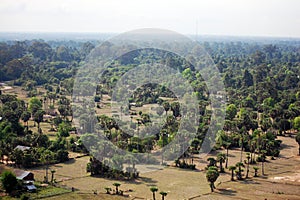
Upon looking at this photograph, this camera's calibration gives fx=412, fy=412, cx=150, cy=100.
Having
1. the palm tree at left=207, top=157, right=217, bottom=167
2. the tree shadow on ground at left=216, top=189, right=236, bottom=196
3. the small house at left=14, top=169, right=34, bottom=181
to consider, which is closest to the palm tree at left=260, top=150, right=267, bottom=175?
the palm tree at left=207, top=157, right=217, bottom=167

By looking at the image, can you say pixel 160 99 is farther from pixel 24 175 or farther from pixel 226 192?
pixel 24 175

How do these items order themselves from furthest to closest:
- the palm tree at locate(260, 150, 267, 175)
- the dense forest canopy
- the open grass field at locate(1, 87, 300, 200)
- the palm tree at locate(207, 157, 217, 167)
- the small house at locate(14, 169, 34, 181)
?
the dense forest canopy → the palm tree at locate(207, 157, 217, 167) → the palm tree at locate(260, 150, 267, 175) → the small house at locate(14, 169, 34, 181) → the open grass field at locate(1, 87, 300, 200)

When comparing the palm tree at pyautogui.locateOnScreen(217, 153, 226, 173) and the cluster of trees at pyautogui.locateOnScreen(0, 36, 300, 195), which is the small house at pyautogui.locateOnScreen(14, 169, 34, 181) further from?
the palm tree at pyautogui.locateOnScreen(217, 153, 226, 173)

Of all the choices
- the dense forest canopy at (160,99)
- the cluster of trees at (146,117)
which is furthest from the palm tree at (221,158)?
the dense forest canopy at (160,99)

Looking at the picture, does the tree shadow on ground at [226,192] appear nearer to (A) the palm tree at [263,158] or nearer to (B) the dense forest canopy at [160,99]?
(A) the palm tree at [263,158]

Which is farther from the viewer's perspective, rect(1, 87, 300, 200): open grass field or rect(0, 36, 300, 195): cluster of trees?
rect(0, 36, 300, 195): cluster of trees

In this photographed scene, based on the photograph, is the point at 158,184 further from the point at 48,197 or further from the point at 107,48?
the point at 107,48

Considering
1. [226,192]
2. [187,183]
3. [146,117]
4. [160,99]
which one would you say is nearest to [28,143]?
[146,117]

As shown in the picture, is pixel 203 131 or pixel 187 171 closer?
pixel 187 171

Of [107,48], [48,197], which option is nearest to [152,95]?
[48,197]

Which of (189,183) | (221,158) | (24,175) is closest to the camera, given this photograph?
Result: (24,175)

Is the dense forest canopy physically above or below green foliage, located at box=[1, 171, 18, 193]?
above
